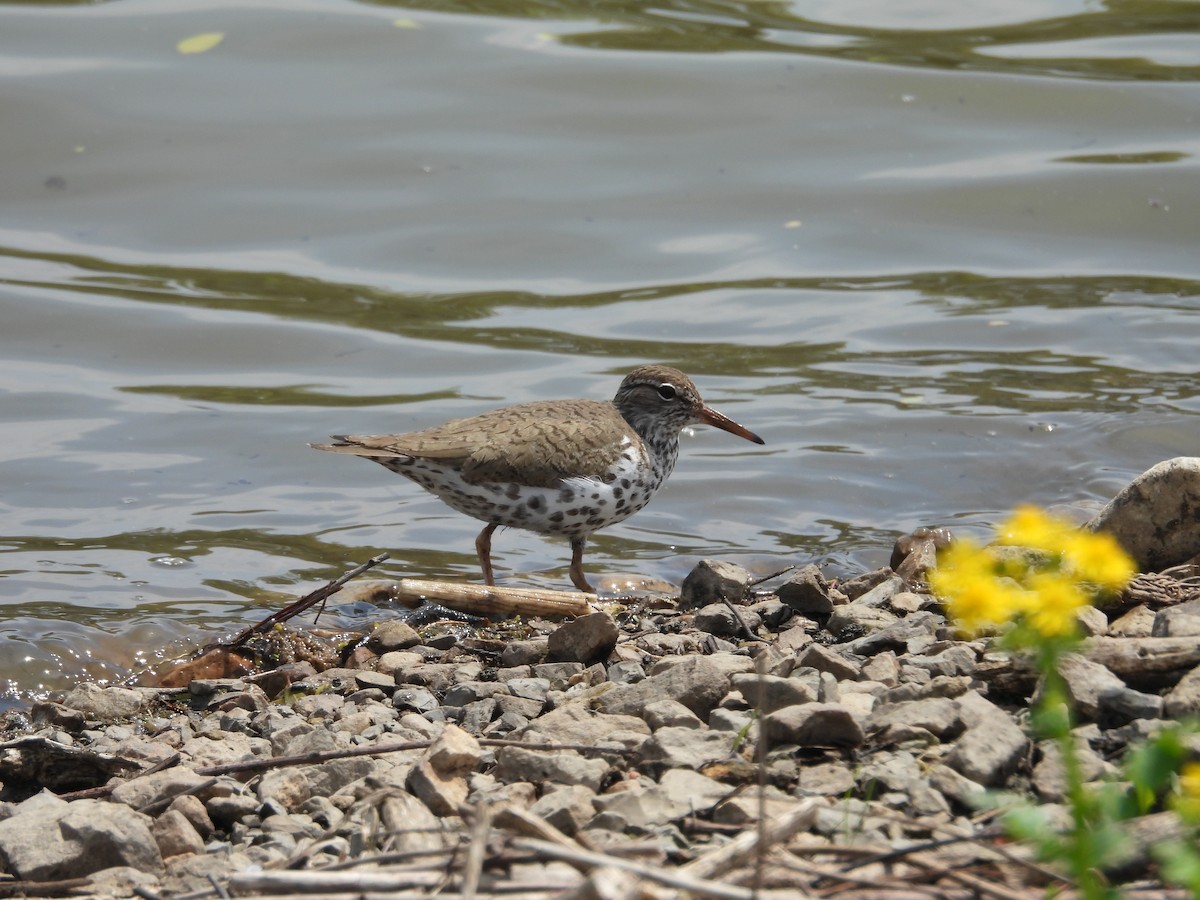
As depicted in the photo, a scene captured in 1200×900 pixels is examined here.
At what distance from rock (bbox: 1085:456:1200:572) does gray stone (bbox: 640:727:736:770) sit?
259cm

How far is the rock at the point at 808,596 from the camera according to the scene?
6.22 m

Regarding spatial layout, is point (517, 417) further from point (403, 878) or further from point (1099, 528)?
point (403, 878)

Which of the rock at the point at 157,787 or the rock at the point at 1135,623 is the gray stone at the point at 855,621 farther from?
the rock at the point at 157,787

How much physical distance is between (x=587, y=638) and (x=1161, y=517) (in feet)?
8.10

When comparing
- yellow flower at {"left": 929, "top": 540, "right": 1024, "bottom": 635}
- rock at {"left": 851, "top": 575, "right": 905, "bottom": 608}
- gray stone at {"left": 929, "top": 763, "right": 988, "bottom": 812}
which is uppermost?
yellow flower at {"left": 929, "top": 540, "right": 1024, "bottom": 635}

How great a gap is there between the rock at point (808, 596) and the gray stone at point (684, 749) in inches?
75.9

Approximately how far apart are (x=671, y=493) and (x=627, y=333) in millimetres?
2508

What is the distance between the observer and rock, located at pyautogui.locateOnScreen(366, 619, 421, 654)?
22.4 ft

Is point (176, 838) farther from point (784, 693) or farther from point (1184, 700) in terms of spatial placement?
point (1184, 700)

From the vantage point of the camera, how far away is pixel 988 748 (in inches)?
154

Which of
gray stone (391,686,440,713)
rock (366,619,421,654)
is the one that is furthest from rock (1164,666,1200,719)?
rock (366,619,421,654)

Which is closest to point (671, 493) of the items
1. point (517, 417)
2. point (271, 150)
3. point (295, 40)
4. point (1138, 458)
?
point (517, 417)

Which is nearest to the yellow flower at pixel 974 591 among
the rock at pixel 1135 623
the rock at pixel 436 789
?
the rock at pixel 436 789

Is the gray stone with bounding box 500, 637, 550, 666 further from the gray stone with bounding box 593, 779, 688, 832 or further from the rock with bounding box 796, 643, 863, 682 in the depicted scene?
the gray stone with bounding box 593, 779, 688, 832
